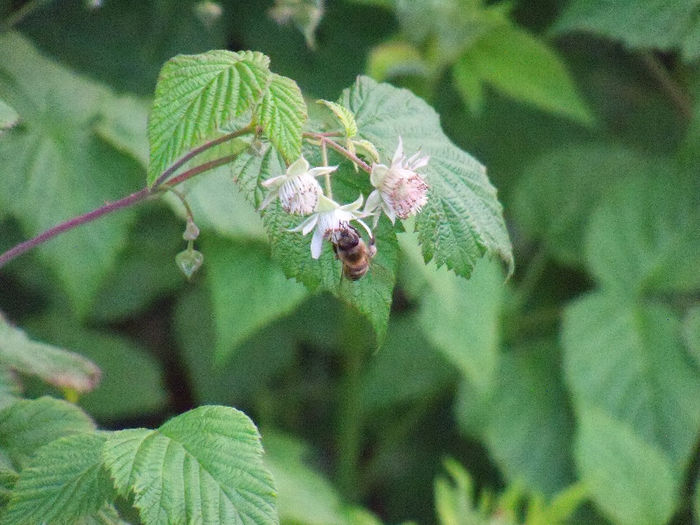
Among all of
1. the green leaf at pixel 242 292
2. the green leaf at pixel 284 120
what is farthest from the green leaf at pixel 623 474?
the green leaf at pixel 284 120

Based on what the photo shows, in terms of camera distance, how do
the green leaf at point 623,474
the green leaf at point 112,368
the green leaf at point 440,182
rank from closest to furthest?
the green leaf at point 440,182 < the green leaf at point 623,474 < the green leaf at point 112,368

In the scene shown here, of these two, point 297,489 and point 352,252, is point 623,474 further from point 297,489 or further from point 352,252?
point 352,252

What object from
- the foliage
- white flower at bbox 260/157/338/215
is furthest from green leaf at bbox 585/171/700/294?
white flower at bbox 260/157/338/215

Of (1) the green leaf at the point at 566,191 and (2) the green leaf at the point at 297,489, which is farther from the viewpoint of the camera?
(1) the green leaf at the point at 566,191

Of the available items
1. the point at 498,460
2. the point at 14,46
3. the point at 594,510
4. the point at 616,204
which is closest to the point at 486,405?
the point at 498,460

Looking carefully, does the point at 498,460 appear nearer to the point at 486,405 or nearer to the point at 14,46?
the point at 486,405

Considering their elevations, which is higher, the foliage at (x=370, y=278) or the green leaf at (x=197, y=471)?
the green leaf at (x=197, y=471)

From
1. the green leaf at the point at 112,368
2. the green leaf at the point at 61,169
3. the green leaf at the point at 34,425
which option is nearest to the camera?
the green leaf at the point at 34,425

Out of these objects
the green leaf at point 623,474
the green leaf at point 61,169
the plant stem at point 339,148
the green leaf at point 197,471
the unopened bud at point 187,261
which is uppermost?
the plant stem at point 339,148

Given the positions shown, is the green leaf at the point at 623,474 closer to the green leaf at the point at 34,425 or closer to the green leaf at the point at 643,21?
the green leaf at the point at 643,21
